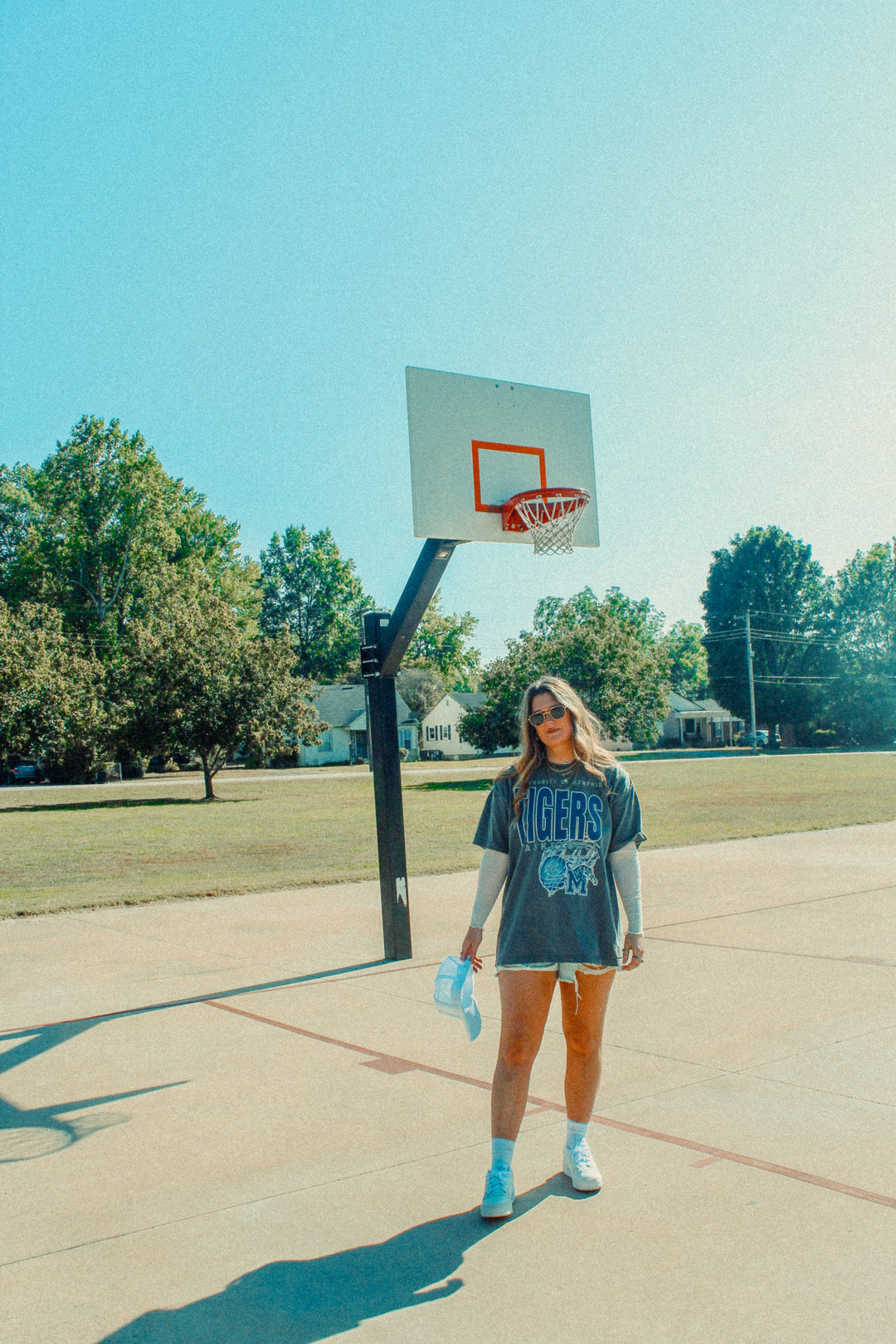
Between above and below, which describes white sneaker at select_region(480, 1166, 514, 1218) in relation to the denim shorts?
below

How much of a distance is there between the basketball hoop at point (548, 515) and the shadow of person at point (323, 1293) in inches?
230

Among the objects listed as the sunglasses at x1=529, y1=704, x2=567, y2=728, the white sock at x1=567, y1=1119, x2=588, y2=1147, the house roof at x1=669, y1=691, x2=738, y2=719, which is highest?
the house roof at x1=669, y1=691, x2=738, y2=719

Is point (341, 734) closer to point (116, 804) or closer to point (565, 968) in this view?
point (116, 804)

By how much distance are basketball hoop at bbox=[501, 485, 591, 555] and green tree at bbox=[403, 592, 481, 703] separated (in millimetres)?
82679

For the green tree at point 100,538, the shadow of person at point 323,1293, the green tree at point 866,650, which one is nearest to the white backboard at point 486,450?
the shadow of person at point 323,1293

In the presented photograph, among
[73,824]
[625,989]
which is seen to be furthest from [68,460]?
[625,989]

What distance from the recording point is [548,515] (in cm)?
883

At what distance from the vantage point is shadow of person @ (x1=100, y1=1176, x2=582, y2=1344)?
10.2ft

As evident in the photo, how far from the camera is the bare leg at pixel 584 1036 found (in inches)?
156

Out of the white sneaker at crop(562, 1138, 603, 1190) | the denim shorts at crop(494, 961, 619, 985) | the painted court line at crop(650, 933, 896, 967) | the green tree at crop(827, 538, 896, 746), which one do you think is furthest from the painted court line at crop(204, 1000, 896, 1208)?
the green tree at crop(827, 538, 896, 746)

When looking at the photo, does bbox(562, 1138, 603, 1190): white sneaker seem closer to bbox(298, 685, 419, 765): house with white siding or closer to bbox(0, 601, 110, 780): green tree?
bbox(0, 601, 110, 780): green tree

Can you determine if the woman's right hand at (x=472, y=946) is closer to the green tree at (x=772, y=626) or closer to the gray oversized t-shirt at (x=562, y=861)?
the gray oversized t-shirt at (x=562, y=861)

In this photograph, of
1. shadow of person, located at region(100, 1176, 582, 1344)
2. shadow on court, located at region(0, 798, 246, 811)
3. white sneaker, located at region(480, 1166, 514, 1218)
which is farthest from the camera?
shadow on court, located at region(0, 798, 246, 811)

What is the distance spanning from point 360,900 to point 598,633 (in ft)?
95.5
